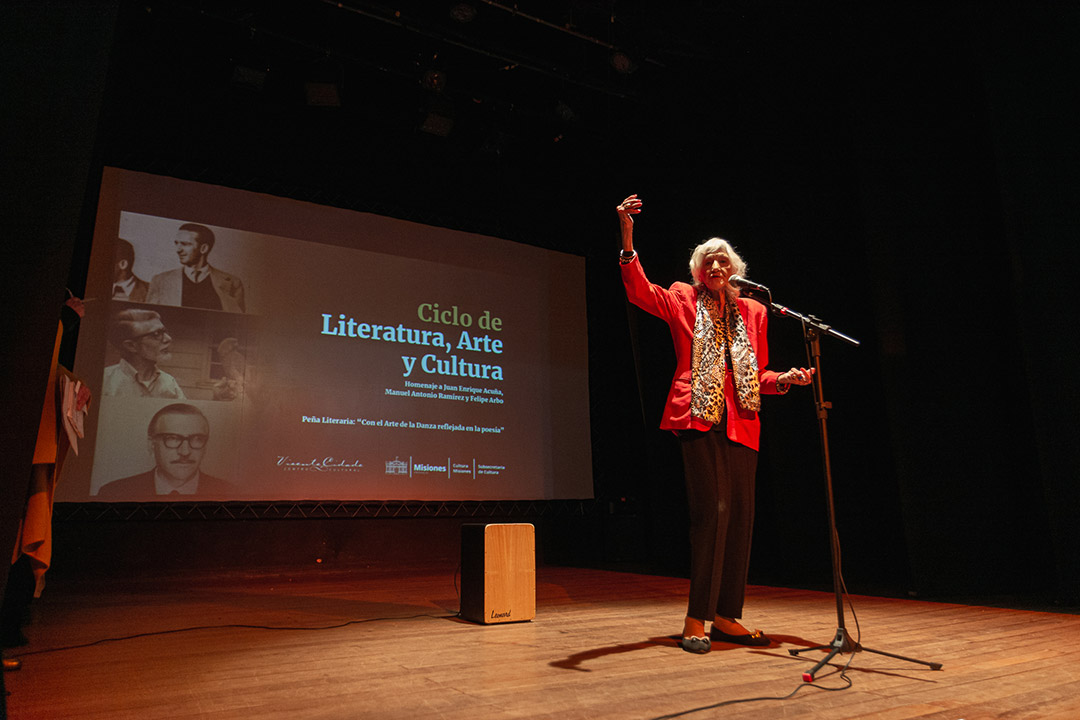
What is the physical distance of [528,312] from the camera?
634cm

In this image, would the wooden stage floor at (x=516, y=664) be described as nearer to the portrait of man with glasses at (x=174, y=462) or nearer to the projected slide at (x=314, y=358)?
the portrait of man with glasses at (x=174, y=462)

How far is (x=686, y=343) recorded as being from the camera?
2592 mm

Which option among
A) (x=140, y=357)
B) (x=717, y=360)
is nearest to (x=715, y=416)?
(x=717, y=360)

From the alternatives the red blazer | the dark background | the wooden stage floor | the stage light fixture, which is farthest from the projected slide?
the red blazer

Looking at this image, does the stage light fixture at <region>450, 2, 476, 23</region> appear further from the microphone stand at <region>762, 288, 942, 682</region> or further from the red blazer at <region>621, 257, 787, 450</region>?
the microphone stand at <region>762, 288, 942, 682</region>

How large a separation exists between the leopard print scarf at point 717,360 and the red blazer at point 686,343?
24 mm

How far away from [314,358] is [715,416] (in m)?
3.74

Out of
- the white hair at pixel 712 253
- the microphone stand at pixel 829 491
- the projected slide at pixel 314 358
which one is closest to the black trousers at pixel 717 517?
the microphone stand at pixel 829 491

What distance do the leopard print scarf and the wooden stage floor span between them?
0.82 m

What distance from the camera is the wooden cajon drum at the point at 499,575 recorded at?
305cm

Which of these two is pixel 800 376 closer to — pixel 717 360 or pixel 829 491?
pixel 717 360

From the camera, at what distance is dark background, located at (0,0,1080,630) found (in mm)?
3789

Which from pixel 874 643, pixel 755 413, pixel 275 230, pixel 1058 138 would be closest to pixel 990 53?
pixel 1058 138

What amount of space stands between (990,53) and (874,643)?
3.22 meters
